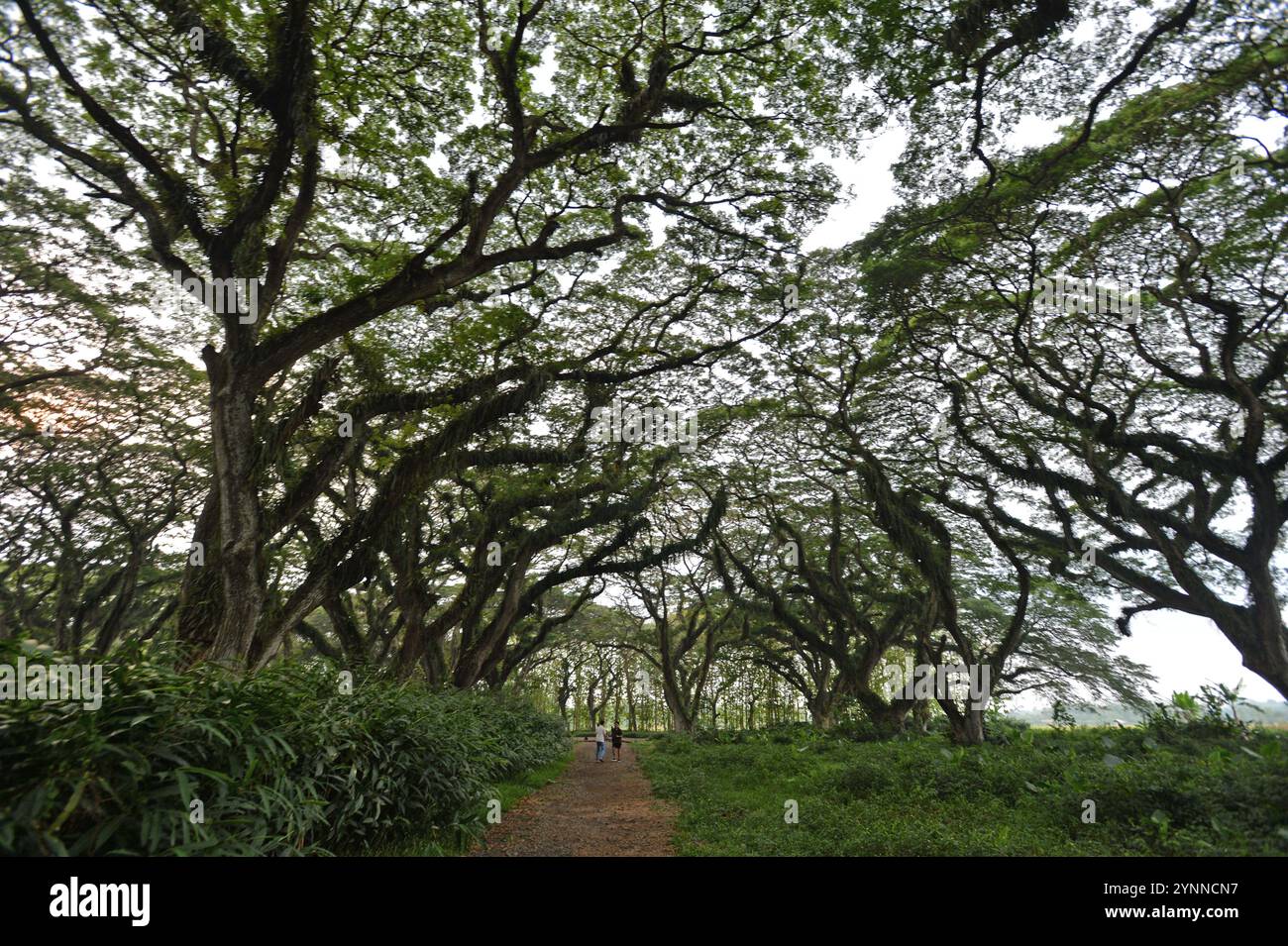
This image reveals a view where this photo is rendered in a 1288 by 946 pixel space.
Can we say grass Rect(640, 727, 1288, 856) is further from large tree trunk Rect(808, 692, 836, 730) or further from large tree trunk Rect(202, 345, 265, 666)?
large tree trunk Rect(808, 692, 836, 730)

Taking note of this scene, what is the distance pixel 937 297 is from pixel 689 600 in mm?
17552

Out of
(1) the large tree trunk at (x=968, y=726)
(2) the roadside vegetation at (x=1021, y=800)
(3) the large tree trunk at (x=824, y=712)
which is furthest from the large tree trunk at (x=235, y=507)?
(3) the large tree trunk at (x=824, y=712)

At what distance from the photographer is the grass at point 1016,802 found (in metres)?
5.27

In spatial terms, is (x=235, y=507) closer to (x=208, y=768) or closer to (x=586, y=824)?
(x=208, y=768)

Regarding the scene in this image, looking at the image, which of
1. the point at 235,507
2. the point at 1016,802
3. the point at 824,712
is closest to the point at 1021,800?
the point at 1016,802

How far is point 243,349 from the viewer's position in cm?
698

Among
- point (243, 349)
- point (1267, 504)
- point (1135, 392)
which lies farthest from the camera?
point (1135, 392)

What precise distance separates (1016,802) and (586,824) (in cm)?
546

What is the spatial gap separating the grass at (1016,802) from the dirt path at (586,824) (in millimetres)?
457

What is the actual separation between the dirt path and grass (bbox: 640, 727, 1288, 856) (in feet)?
1.50

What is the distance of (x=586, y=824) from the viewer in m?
8.24

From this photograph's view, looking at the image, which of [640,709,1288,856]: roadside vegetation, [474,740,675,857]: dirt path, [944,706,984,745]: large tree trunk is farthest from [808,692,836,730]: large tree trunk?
[474,740,675,857]: dirt path
